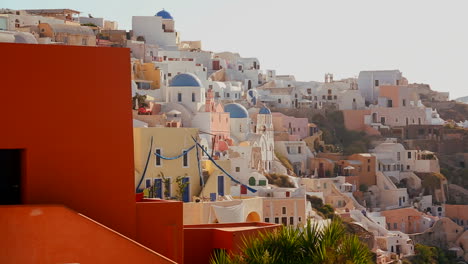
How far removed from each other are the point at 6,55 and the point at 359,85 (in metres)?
69.4

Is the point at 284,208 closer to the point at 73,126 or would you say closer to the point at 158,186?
the point at 158,186

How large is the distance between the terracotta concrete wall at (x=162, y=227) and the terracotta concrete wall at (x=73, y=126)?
33cm

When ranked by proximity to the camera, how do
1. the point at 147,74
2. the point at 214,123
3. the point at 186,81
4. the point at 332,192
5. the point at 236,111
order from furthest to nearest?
the point at 332,192, the point at 147,74, the point at 236,111, the point at 186,81, the point at 214,123

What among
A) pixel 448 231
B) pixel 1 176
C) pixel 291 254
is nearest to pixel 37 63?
pixel 1 176

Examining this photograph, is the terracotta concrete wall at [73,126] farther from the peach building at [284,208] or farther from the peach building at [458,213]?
the peach building at [458,213]

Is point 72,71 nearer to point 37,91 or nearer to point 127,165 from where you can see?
point 37,91

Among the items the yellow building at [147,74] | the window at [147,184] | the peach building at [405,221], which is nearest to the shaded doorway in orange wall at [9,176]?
the window at [147,184]

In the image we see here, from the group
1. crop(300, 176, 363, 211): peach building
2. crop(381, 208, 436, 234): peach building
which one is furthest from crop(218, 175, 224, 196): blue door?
crop(381, 208, 436, 234): peach building

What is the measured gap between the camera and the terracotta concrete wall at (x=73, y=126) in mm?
11711

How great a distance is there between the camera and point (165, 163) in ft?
116

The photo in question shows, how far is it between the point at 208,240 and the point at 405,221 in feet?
149

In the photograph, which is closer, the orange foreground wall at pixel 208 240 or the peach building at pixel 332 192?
the orange foreground wall at pixel 208 240

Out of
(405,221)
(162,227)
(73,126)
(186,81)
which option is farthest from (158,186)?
(405,221)

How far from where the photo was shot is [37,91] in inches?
466
